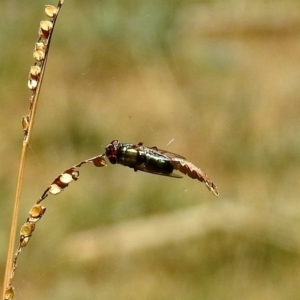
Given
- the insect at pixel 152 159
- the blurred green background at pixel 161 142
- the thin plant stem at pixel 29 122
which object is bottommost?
the thin plant stem at pixel 29 122

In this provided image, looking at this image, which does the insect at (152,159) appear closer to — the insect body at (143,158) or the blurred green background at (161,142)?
the insect body at (143,158)

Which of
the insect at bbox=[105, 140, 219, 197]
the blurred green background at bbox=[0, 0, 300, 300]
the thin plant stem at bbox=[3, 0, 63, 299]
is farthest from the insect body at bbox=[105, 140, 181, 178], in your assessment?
the blurred green background at bbox=[0, 0, 300, 300]

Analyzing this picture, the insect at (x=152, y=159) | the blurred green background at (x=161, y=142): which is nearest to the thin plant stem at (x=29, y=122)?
the insect at (x=152, y=159)

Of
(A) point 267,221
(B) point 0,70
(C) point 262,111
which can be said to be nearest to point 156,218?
(A) point 267,221

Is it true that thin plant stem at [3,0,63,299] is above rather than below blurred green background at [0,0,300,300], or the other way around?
below

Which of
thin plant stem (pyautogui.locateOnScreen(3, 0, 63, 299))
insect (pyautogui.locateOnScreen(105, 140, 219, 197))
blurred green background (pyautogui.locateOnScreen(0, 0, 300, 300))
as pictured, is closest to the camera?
thin plant stem (pyautogui.locateOnScreen(3, 0, 63, 299))

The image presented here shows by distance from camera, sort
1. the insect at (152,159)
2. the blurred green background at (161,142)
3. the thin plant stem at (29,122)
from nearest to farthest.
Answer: the thin plant stem at (29,122) < the insect at (152,159) < the blurred green background at (161,142)

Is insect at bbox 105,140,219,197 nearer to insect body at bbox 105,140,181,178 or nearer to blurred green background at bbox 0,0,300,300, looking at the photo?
insect body at bbox 105,140,181,178

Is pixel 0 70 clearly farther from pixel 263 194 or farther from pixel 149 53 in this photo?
pixel 263 194
